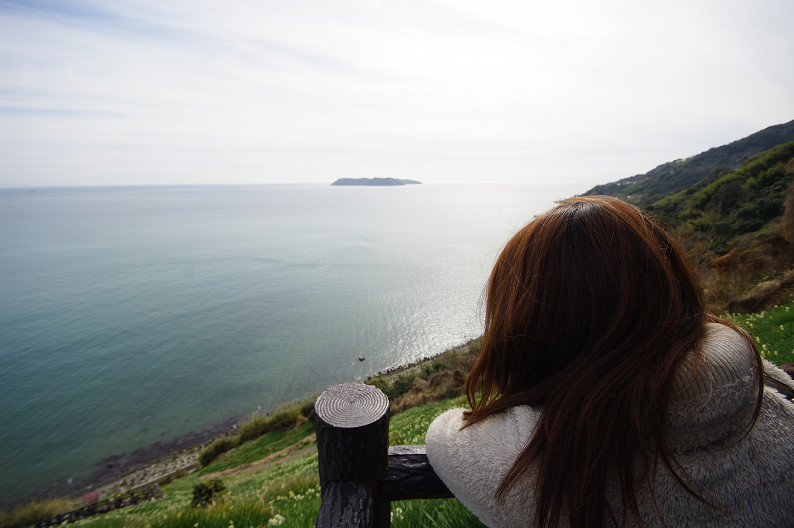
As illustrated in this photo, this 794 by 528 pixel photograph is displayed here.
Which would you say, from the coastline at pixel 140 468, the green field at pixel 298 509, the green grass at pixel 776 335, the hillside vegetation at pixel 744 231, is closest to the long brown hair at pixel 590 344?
the hillside vegetation at pixel 744 231

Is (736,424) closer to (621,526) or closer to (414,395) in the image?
(621,526)

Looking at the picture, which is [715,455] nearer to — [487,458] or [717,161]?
[487,458]

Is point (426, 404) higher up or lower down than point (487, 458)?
lower down

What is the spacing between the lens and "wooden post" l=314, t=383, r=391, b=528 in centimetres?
209

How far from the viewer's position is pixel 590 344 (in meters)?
1.71

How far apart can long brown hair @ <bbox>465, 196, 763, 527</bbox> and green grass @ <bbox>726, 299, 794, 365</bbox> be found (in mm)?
5956

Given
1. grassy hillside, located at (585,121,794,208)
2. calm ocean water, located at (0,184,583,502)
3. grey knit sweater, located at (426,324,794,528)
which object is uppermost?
grassy hillside, located at (585,121,794,208)

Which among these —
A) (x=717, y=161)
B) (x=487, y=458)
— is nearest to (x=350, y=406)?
(x=487, y=458)

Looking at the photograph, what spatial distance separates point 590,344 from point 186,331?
49.6m

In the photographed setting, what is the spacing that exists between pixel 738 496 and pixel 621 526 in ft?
1.58

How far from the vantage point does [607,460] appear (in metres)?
1.50

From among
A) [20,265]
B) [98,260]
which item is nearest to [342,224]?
[98,260]

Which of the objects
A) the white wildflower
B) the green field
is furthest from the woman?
the white wildflower

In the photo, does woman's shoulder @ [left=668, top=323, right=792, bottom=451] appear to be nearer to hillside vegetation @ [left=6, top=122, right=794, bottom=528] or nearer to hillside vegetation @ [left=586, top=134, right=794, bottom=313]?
hillside vegetation @ [left=586, top=134, right=794, bottom=313]
